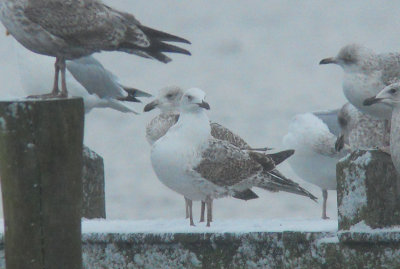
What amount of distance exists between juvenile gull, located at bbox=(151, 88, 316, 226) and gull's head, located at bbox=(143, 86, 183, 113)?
4.49 feet

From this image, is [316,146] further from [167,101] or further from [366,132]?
[366,132]

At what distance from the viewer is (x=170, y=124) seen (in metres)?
8.48

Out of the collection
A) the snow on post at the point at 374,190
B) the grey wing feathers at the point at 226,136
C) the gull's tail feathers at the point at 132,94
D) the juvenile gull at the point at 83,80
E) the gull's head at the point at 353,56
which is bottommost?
the snow on post at the point at 374,190

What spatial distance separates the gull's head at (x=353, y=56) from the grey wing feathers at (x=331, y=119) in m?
1.28

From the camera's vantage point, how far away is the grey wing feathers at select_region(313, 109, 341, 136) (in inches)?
372

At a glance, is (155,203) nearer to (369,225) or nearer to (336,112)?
(336,112)

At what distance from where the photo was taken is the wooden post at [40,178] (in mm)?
4867

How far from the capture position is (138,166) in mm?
21125

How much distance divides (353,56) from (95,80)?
290cm

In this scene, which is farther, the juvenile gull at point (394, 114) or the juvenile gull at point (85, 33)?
the juvenile gull at point (85, 33)

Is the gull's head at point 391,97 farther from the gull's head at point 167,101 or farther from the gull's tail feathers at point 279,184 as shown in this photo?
the gull's head at point 167,101

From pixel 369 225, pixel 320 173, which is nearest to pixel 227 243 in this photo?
pixel 369 225

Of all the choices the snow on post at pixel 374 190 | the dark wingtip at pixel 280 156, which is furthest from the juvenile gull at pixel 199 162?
the snow on post at pixel 374 190

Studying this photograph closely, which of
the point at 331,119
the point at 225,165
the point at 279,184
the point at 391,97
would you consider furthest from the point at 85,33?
the point at 331,119
